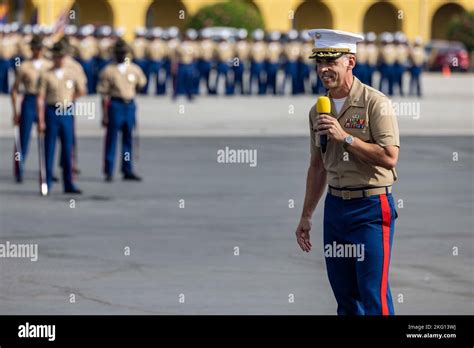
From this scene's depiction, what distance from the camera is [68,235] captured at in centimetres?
1374

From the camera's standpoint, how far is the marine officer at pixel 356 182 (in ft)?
24.0

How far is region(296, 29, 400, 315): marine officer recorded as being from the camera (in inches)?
288

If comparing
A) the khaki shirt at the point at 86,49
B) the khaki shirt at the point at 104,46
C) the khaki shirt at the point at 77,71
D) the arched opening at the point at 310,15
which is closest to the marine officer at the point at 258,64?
the khaki shirt at the point at 104,46

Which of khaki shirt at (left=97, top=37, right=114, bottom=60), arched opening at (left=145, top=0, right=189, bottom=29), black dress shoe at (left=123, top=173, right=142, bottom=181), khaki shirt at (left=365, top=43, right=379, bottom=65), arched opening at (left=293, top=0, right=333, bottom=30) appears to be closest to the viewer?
black dress shoe at (left=123, top=173, right=142, bottom=181)

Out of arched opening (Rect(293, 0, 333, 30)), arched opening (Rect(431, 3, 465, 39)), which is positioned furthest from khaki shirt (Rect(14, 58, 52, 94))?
arched opening (Rect(431, 3, 465, 39))

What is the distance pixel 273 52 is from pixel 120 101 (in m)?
25.8

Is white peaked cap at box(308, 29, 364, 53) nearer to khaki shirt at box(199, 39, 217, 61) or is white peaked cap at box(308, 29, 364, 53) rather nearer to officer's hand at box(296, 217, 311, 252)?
officer's hand at box(296, 217, 311, 252)

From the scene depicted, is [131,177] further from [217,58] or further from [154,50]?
[217,58]

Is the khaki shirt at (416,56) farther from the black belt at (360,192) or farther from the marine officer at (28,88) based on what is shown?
the black belt at (360,192)

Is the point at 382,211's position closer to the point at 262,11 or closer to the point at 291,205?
the point at 291,205

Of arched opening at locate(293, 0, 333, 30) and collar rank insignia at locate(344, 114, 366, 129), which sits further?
arched opening at locate(293, 0, 333, 30)

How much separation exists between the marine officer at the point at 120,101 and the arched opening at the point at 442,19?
64231mm

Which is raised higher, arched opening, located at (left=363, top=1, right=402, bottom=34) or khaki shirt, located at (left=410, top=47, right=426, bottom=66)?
khaki shirt, located at (left=410, top=47, right=426, bottom=66)

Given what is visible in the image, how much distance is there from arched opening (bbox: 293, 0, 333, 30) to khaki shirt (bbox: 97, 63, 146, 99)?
6302cm
